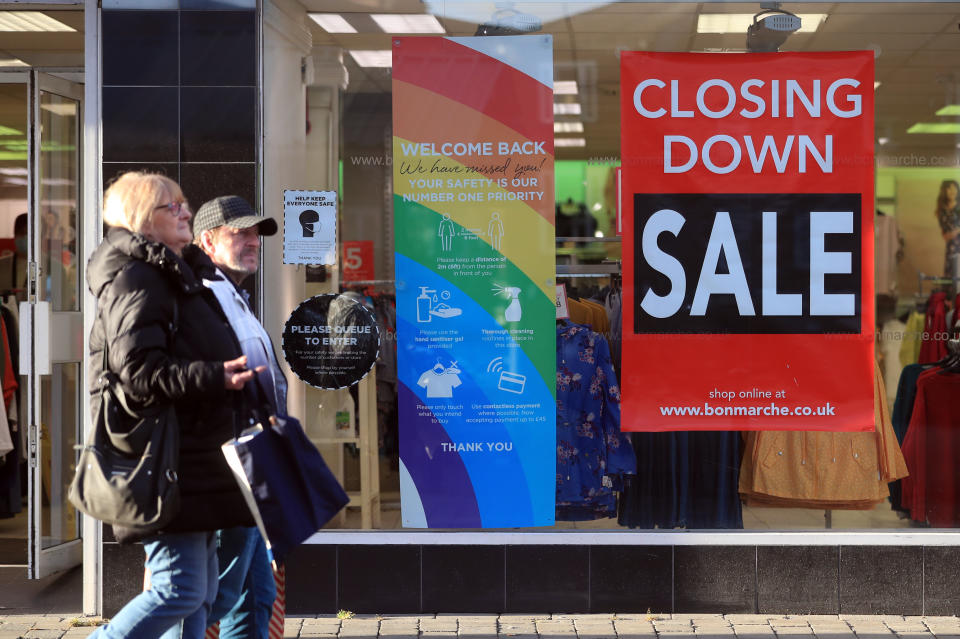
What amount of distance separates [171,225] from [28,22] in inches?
111

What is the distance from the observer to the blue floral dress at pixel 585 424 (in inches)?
202

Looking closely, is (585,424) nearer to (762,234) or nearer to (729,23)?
(762,234)

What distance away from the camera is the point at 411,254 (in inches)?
199

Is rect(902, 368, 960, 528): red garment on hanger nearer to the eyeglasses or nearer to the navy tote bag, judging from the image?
the navy tote bag

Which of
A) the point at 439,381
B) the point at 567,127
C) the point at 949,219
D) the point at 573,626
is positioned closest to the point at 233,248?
the point at 439,381

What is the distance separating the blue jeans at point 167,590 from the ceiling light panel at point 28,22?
10.6ft

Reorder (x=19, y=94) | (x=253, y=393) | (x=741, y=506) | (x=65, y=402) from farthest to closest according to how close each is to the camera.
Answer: (x=19, y=94), (x=65, y=402), (x=741, y=506), (x=253, y=393)

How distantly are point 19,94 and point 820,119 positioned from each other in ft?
14.9

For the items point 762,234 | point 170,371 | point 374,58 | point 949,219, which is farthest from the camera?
point 949,219

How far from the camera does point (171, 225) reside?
327 cm

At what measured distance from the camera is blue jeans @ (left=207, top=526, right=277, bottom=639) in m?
3.46

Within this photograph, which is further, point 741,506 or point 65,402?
point 65,402

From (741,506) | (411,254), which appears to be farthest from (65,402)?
(741,506)

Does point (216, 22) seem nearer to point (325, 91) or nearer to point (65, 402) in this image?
point (325, 91)
